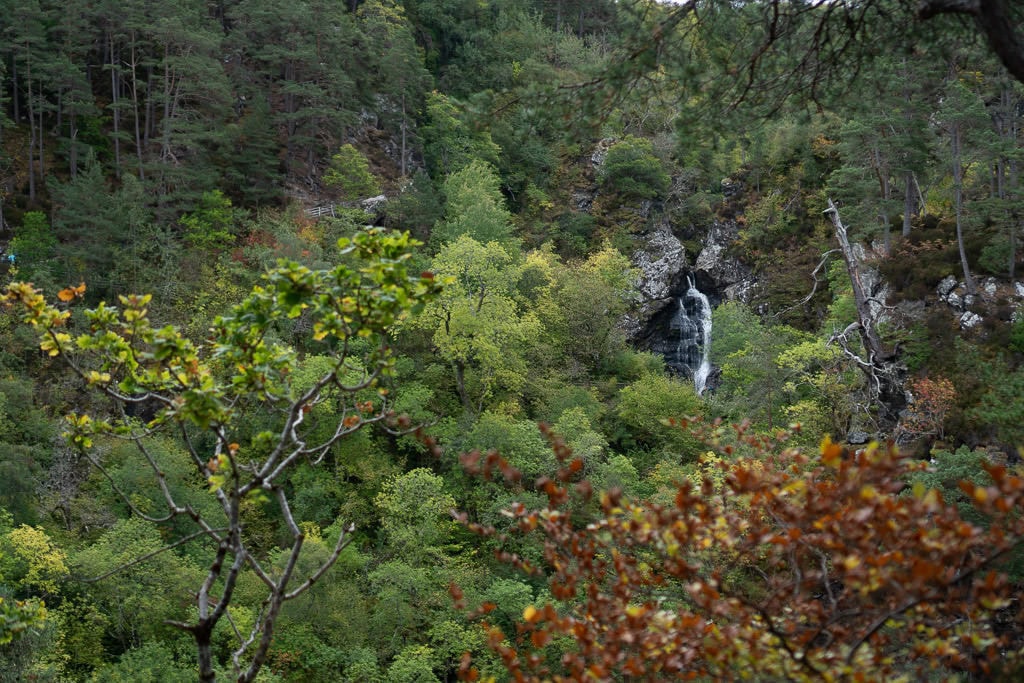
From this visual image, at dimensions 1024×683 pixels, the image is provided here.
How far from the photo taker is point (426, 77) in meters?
37.1

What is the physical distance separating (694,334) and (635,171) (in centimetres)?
1042

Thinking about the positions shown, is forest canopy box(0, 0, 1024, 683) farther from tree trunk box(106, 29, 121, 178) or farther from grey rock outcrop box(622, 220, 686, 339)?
tree trunk box(106, 29, 121, 178)

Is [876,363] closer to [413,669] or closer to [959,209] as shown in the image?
[959,209]

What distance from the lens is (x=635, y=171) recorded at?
122 ft

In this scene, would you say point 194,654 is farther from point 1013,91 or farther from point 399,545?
point 1013,91

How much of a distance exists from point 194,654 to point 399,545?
17.9 feet

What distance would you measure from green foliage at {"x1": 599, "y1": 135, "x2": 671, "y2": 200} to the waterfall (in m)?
6.45

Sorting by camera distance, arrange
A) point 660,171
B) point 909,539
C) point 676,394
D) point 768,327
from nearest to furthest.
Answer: point 909,539
point 676,394
point 768,327
point 660,171

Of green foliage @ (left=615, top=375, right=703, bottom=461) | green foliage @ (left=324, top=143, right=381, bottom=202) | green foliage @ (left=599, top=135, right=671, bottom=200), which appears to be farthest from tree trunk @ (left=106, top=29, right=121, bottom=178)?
green foliage @ (left=599, top=135, right=671, bottom=200)

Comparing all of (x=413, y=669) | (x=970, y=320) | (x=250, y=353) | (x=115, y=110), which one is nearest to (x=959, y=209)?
(x=970, y=320)

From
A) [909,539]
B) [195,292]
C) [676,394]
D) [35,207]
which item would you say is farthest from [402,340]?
[909,539]

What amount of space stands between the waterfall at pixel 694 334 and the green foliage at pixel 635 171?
6447 millimetres

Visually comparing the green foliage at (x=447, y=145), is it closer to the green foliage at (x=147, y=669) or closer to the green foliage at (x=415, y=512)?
the green foliage at (x=415, y=512)

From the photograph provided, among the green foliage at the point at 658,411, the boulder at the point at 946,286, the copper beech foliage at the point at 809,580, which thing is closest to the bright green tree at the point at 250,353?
the copper beech foliage at the point at 809,580
